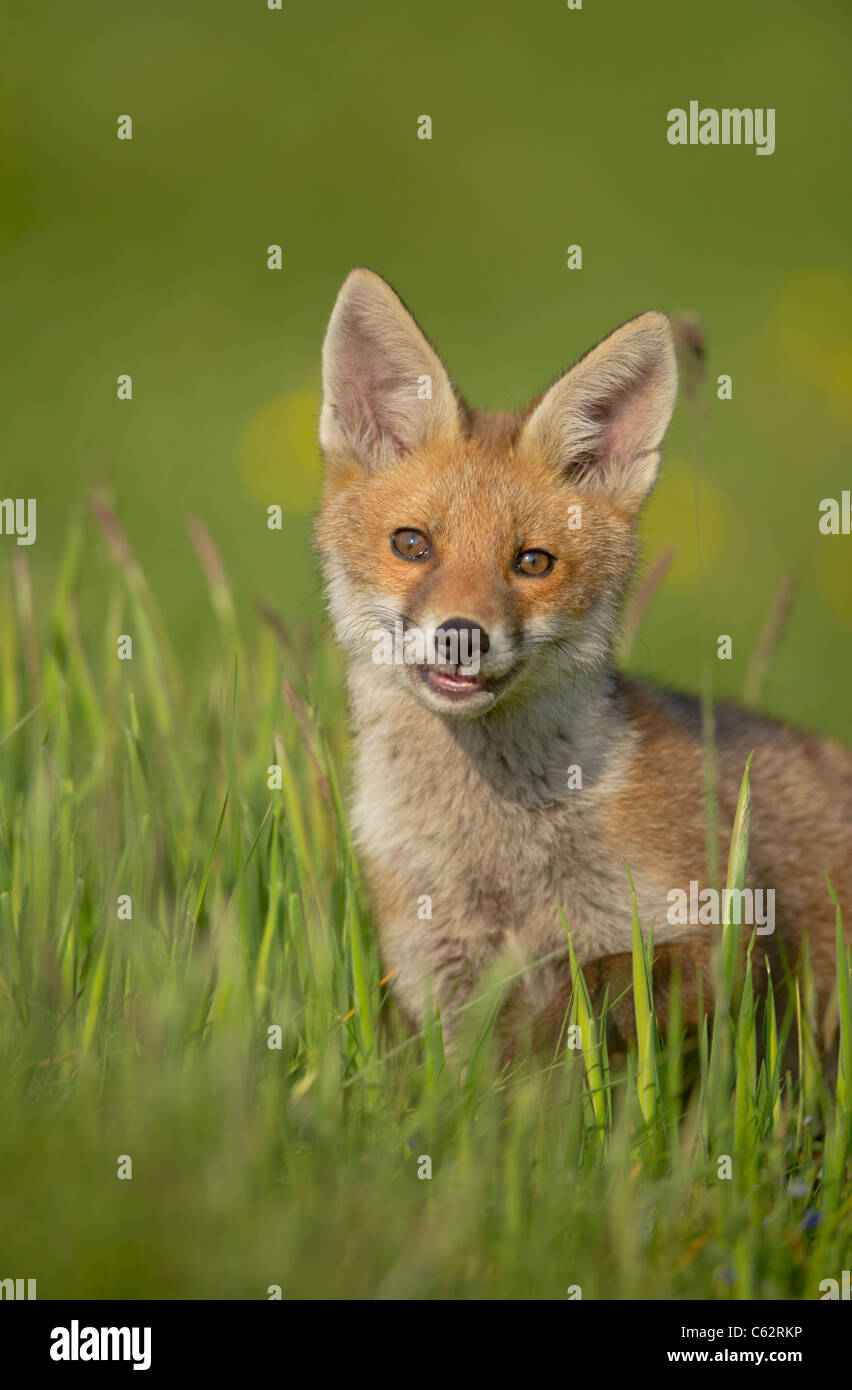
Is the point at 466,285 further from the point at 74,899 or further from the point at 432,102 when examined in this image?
the point at 74,899

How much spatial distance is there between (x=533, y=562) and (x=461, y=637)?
0.60 m

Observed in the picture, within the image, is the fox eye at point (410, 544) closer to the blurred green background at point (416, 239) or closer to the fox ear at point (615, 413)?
the fox ear at point (615, 413)

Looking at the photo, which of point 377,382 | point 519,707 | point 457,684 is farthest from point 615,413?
point 457,684

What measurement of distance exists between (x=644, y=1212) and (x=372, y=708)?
2.17 m

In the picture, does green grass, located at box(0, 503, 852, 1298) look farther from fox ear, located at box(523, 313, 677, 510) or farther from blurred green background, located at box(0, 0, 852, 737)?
blurred green background, located at box(0, 0, 852, 737)

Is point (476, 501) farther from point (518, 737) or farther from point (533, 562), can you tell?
point (518, 737)

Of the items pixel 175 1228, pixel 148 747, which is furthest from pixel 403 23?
pixel 175 1228

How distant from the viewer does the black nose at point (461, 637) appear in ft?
13.2

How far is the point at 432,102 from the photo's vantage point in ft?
61.6

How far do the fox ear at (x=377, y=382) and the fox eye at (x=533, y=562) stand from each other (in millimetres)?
632

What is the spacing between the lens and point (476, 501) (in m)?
4.52

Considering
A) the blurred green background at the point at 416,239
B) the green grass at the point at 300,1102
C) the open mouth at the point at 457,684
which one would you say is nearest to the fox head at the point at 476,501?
the open mouth at the point at 457,684

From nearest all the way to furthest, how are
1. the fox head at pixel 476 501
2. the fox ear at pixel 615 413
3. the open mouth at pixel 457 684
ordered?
the open mouth at pixel 457 684 < the fox head at pixel 476 501 < the fox ear at pixel 615 413

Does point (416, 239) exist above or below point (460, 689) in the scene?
above
